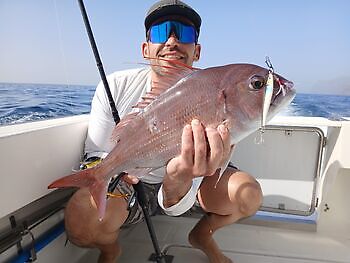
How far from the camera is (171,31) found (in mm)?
1668

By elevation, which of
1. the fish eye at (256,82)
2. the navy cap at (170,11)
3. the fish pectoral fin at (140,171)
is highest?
the navy cap at (170,11)

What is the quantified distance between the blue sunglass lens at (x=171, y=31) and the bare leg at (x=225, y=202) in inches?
31.5

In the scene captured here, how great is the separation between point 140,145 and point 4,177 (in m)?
0.60

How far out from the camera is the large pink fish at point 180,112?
961 millimetres

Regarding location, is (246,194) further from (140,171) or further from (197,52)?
(197,52)

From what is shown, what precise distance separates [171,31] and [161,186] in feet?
2.74

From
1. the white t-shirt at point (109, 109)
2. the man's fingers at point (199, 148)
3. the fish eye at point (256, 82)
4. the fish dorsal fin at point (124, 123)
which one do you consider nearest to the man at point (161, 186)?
the white t-shirt at point (109, 109)

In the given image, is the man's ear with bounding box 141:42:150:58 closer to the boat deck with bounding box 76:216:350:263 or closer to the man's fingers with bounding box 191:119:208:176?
the man's fingers with bounding box 191:119:208:176

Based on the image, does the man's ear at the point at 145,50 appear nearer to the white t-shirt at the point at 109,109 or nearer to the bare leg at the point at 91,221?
the white t-shirt at the point at 109,109

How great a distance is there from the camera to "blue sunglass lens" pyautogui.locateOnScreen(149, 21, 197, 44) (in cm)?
167

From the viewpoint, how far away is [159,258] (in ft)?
5.43

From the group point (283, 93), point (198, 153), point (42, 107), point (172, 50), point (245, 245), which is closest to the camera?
point (283, 93)

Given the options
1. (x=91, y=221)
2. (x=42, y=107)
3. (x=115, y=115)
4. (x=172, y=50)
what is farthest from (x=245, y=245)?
(x=42, y=107)

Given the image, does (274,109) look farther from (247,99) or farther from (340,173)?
(340,173)
